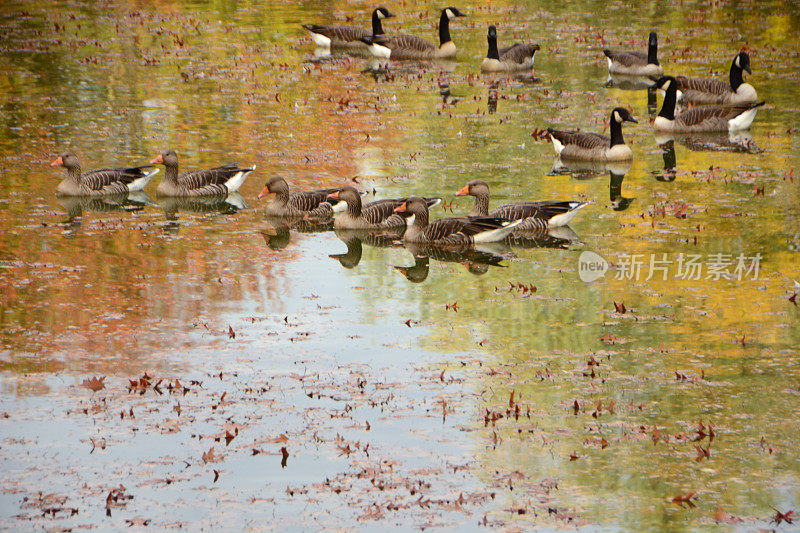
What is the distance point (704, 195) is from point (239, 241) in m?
8.28

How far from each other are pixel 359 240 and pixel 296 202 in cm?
143

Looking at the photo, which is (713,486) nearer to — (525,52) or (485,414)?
(485,414)

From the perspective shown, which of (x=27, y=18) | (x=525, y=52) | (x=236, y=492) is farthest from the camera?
(x=27, y=18)

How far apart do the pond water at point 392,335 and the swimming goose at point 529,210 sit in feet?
1.27

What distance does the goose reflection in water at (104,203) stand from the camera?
63.0 feet

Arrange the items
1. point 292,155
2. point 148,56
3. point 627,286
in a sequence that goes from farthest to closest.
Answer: point 148,56 → point 292,155 → point 627,286

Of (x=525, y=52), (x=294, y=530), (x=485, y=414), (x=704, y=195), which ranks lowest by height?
(x=294, y=530)

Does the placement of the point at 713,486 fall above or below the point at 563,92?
below

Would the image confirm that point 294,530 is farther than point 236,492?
No

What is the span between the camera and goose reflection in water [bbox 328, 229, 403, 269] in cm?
1672

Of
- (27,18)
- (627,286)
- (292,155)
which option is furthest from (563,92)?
(27,18)

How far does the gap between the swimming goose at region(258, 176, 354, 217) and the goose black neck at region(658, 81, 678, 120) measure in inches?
354

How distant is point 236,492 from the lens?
31.2 ft

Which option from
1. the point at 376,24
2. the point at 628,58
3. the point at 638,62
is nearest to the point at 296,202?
the point at 628,58
